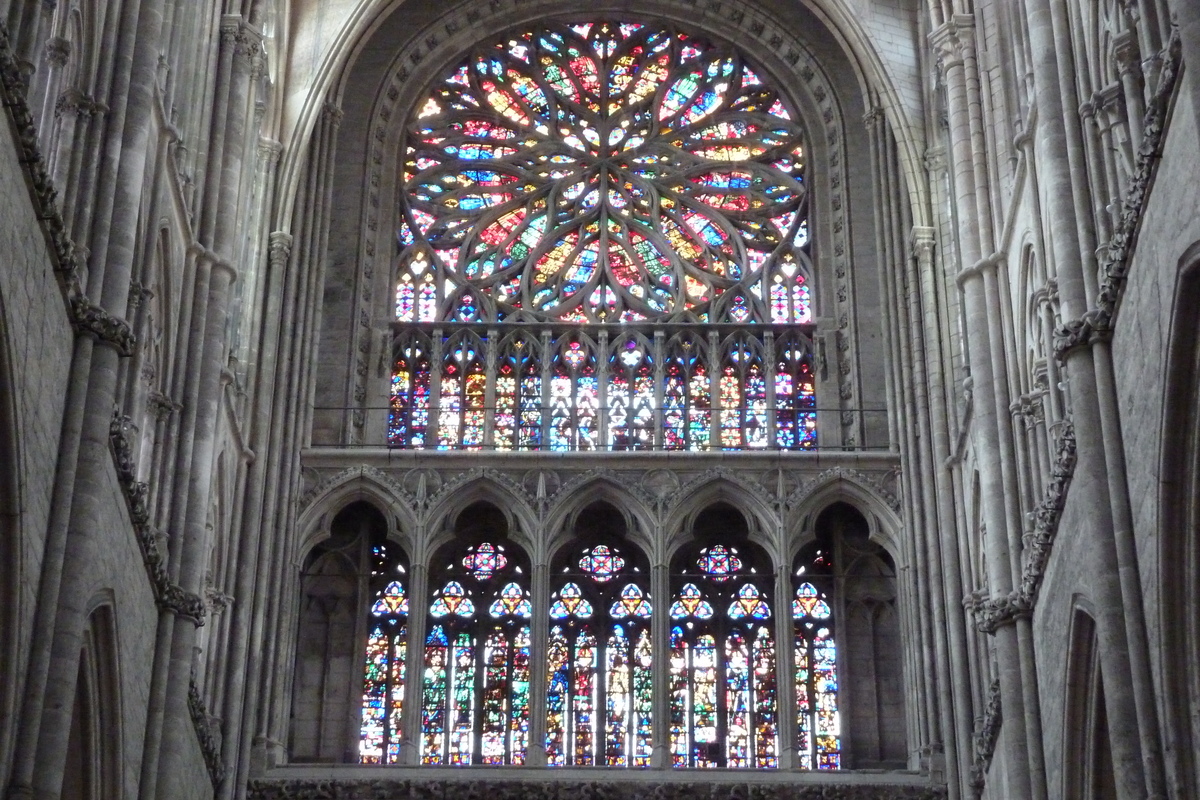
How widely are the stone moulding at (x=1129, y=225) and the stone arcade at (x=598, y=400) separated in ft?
0.16

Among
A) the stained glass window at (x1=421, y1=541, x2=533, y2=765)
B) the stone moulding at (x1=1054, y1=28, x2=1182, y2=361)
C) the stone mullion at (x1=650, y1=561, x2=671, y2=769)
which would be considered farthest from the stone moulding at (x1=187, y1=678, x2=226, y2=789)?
the stone moulding at (x1=1054, y1=28, x2=1182, y2=361)

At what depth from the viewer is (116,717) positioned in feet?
60.1

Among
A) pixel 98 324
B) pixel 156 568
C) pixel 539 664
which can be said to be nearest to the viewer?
pixel 98 324

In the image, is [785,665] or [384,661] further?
[384,661]

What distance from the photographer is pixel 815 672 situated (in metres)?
26.6

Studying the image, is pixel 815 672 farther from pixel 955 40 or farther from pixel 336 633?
pixel 955 40

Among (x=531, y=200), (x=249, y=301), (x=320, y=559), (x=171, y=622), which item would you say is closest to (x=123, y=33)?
(x=171, y=622)

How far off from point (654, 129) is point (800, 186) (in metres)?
2.36

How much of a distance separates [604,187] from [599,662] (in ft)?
24.4

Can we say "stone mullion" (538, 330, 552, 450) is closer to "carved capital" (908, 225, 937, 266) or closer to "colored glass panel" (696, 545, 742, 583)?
"colored glass panel" (696, 545, 742, 583)

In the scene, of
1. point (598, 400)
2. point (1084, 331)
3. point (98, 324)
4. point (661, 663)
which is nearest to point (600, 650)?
point (661, 663)

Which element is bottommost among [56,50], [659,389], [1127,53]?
[1127,53]

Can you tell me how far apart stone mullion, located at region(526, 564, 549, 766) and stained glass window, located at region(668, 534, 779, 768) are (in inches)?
42.1

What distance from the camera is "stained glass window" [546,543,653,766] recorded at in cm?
2612
